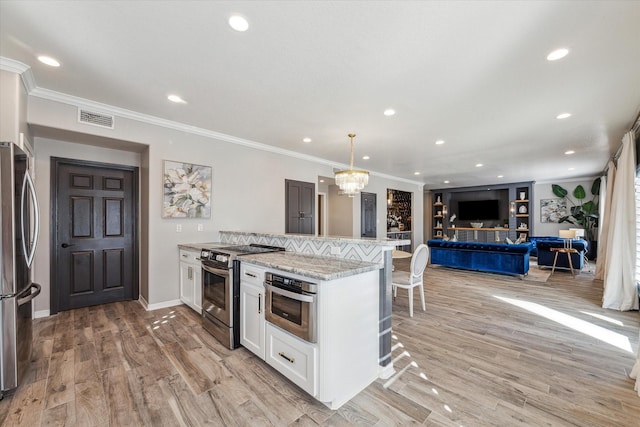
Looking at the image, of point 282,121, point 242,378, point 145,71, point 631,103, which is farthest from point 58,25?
point 631,103

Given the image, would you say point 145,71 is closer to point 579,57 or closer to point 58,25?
point 58,25

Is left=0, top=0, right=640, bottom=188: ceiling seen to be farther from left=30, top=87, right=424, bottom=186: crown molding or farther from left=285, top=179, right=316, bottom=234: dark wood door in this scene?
left=285, top=179, right=316, bottom=234: dark wood door

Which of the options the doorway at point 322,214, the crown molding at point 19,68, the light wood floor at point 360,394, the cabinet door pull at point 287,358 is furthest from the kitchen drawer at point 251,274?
the doorway at point 322,214

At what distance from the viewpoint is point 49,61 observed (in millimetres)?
2428

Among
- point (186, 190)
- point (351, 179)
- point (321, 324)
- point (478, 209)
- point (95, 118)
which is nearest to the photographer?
point (321, 324)

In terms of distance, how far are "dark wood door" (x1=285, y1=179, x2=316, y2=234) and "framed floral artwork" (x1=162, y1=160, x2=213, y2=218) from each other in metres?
1.63

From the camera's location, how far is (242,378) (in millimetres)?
2203

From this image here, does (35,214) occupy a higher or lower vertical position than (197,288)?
higher

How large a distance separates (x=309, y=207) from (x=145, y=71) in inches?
149

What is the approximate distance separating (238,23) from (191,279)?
10.00ft

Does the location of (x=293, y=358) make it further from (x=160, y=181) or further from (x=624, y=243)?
(x=624, y=243)

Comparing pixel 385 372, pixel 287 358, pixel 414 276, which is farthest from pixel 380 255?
pixel 414 276

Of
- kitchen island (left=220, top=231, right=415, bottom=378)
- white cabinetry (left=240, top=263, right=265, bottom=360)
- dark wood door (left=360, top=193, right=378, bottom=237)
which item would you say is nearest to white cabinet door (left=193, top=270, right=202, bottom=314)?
white cabinetry (left=240, top=263, right=265, bottom=360)

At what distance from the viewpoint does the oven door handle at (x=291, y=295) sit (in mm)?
1875
